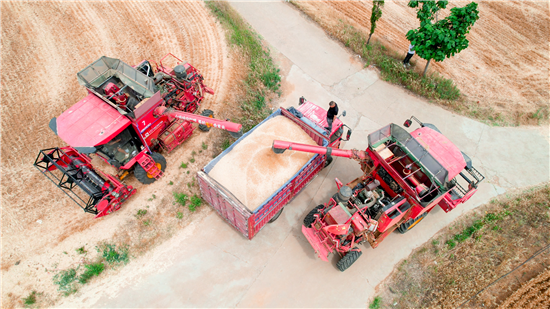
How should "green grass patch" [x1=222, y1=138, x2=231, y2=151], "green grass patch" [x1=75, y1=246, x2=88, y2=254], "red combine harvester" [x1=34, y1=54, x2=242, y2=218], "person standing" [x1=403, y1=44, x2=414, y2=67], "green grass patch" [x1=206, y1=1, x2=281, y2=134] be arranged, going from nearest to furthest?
"red combine harvester" [x1=34, y1=54, x2=242, y2=218], "green grass patch" [x1=75, y1=246, x2=88, y2=254], "green grass patch" [x1=222, y1=138, x2=231, y2=151], "green grass patch" [x1=206, y1=1, x2=281, y2=134], "person standing" [x1=403, y1=44, x2=414, y2=67]

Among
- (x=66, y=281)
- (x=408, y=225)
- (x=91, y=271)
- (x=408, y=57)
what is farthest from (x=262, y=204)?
(x=408, y=57)

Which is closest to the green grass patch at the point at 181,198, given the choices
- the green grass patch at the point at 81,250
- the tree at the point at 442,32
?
the green grass patch at the point at 81,250

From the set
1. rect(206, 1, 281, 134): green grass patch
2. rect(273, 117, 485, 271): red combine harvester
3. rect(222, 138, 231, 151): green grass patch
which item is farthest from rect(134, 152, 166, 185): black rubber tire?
rect(273, 117, 485, 271): red combine harvester

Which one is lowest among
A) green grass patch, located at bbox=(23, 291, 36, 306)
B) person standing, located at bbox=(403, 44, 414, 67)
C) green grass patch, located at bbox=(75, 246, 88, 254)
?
green grass patch, located at bbox=(23, 291, 36, 306)

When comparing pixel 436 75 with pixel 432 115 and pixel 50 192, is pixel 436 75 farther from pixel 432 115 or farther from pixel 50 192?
pixel 50 192

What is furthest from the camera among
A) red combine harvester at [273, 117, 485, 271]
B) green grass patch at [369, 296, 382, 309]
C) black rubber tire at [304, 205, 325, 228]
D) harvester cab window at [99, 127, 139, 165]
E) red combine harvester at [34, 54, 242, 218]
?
harvester cab window at [99, 127, 139, 165]

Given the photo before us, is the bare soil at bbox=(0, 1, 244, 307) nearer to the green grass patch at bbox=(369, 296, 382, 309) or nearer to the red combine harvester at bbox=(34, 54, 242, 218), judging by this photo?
the red combine harvester at bbox=(34, 54, 242, 218)
